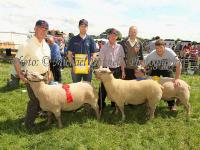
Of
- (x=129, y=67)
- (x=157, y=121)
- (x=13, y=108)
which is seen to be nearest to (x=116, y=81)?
(x=129, y=67)

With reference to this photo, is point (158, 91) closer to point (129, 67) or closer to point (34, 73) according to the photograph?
point (129, 67)

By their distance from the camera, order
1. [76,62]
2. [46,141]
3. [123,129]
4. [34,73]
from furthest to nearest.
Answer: [76,62], [123,129], [34,73], [46,141]

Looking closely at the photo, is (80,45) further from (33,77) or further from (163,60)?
(163,60)

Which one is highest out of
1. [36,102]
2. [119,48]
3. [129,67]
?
[119,48]

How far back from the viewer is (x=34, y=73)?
6652mm

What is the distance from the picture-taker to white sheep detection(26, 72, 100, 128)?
6.78 meters

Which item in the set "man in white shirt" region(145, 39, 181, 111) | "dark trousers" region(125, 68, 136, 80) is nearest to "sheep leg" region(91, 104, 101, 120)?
"dark trousers" region(125, 68, 136, 80)

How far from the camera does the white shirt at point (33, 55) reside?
21.4 feet

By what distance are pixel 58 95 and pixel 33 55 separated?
1.09 metres

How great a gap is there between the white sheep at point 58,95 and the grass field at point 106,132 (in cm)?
40

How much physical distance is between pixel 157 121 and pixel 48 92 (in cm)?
277

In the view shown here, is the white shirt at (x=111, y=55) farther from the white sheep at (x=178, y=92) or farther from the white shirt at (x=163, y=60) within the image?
the white sheep at (x=178, y=92)

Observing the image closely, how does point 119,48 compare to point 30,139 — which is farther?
point 119,48

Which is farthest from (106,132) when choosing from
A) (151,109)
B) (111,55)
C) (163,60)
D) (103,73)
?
(163,60)
